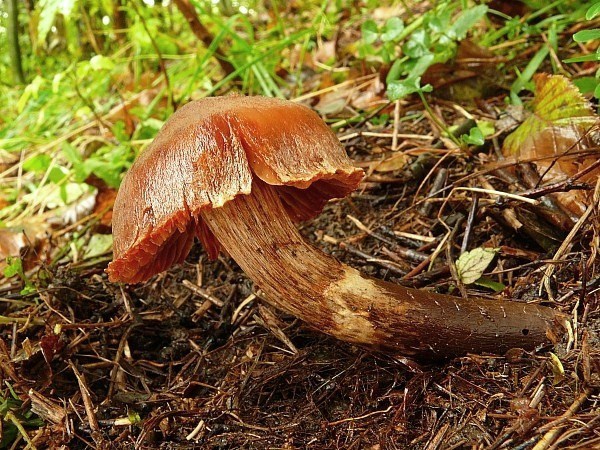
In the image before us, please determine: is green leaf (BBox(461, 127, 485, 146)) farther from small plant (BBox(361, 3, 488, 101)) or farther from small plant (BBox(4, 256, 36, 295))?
small plant (BBox(4, 256, 36, 295))

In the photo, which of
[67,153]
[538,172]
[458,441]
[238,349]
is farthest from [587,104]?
[67,153]

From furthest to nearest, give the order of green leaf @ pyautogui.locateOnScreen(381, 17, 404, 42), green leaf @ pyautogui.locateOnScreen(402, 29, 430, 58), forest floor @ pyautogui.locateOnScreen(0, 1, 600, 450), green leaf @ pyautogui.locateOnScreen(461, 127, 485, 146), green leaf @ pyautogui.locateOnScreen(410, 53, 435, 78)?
green leaf @ pyautogui.locateOnScreen(381, 17, 404, 42) → green leaf @ pyautogui.locateOnScreen(402, 29, 430, 58) → green leaf @ pyautogui.locateOnScreen(410, 53, 435, 78) → green leaf @ pyautogui.locateOnScreen(461, 127, 485, 146) → forest floor @ pyautogui.locateOnScreen(0, 1, 600, 450)

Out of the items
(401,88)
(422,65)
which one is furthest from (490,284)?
(422,65)

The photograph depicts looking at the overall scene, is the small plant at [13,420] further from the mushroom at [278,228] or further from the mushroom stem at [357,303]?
the mushroom stem at [357,303]

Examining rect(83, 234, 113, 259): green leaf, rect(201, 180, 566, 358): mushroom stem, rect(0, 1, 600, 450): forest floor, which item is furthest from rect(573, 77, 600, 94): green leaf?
rect(83, 234, 113, 259): green leaf

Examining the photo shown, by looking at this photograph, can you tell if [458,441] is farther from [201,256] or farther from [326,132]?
[201,256]

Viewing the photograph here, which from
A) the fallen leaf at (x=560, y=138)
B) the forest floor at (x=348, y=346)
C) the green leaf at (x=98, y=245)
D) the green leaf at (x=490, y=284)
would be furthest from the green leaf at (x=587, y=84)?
the green leaf at (x=98, y=245)

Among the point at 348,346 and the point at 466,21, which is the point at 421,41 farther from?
the point at 348,346
